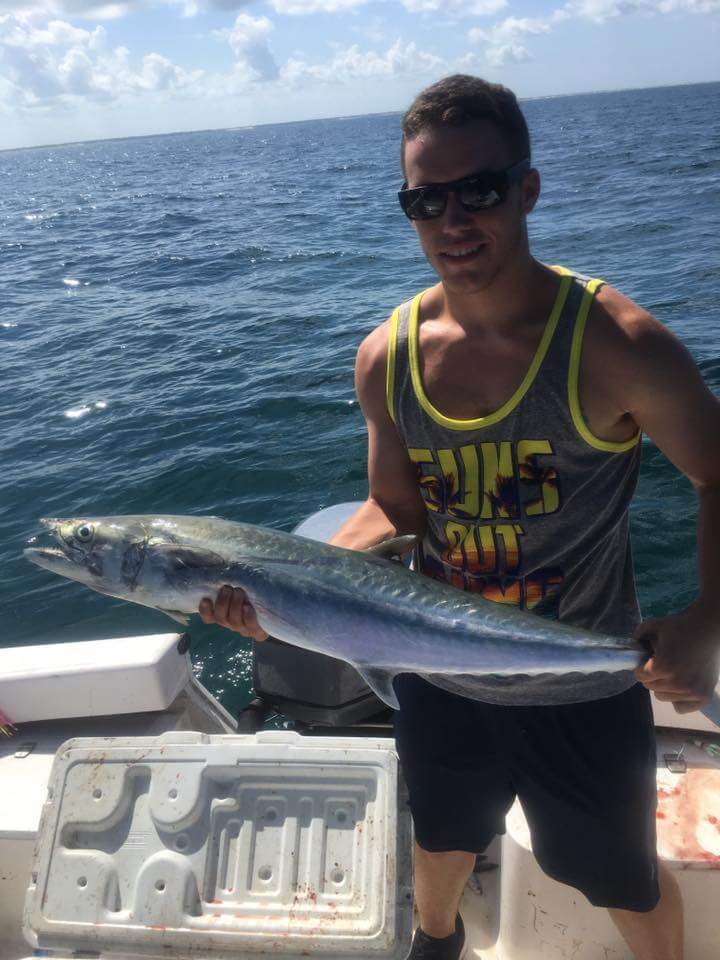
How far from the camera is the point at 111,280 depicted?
2055cm

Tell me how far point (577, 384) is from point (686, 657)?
2.66 ft

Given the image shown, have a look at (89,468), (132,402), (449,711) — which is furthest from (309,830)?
(132,402)

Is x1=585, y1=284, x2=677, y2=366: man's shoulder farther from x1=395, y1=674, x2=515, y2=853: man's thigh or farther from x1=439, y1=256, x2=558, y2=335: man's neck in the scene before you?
x1=395, y1=674, x2=515, y2=853: man's thigh

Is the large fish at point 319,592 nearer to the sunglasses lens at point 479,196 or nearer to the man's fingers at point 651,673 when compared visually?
the man's fingers at point 651,673

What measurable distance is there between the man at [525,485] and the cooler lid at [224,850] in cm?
24

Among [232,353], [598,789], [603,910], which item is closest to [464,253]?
[598,789]

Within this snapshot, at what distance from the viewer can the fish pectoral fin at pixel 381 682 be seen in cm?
243

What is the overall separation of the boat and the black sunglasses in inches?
66.2

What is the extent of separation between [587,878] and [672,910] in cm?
34

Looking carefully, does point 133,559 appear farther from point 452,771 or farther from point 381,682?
point 452,771

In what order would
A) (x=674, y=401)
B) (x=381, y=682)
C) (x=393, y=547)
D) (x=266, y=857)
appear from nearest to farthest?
(x=674, y=401) < (x=381, y=682) < (x=393, y=547) < (x=266, y=857)

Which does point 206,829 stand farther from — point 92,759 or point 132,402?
point 132,402

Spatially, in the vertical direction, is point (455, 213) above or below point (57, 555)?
above

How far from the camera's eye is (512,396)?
2240 mm
